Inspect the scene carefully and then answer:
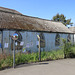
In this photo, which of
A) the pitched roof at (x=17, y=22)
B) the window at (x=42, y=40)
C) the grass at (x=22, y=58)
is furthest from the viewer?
the window at (x=42, y=40)

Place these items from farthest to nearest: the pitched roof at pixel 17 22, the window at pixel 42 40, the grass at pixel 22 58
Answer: the window at pixel 42 40
the pitched roof at pixel 17 22
the grass at pixel 22 58

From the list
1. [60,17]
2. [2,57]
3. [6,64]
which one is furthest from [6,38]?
[60,17]

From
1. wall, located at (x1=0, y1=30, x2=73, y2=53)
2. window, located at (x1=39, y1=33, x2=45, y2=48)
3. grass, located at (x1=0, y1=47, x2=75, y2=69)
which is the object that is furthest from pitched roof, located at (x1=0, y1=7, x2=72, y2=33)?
grass, located at (x1=0, y1=47, x2=75, y2=69)

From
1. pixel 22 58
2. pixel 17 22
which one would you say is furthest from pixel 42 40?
pixel 22 58

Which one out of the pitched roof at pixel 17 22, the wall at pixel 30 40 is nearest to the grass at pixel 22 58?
the wall at pixel 30 40

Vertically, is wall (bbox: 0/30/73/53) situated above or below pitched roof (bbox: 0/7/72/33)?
below

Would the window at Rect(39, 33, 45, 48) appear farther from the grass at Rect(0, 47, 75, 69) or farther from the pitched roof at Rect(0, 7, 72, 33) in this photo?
the grass at Rect(0, 47, 75, 69)

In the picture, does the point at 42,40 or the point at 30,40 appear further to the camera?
the point at 42,40

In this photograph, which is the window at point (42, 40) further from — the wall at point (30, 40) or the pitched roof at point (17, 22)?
the pitched roof at point (17, 22)

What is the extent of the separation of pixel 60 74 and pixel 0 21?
806cm

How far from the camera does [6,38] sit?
9719 millimetres

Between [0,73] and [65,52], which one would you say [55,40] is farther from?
[0,73]

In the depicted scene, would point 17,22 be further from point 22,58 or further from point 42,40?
point 22,58

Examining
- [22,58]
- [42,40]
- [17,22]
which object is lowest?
[22,58]
